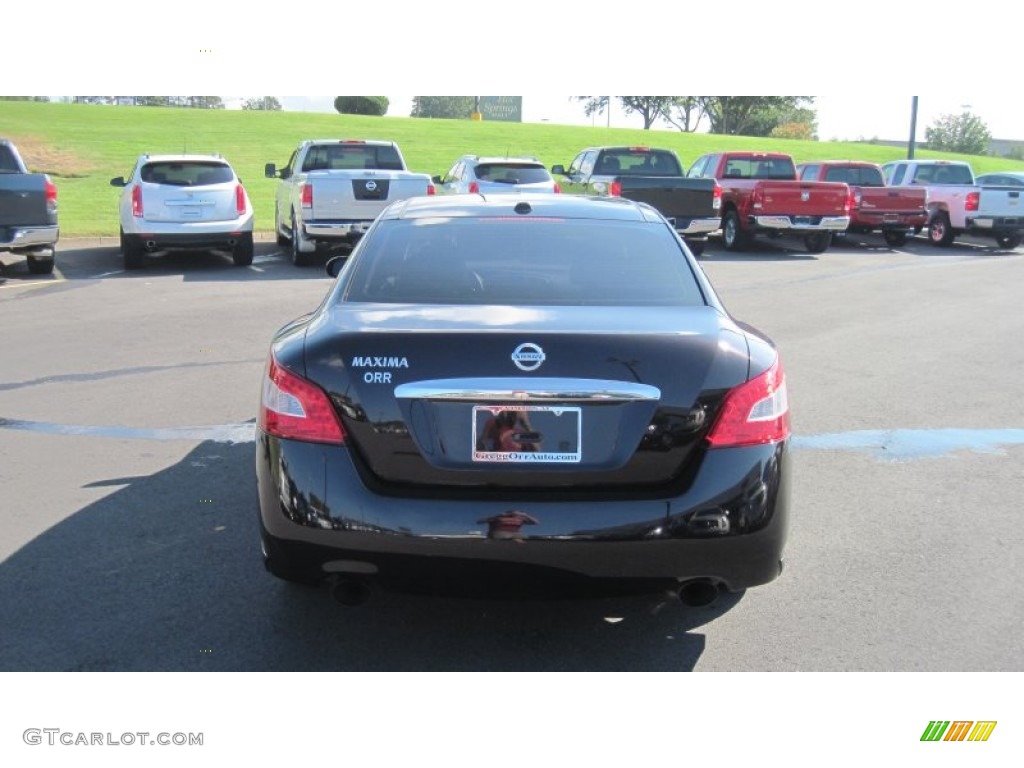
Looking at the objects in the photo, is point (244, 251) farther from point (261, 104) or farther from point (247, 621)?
point (261, 104)

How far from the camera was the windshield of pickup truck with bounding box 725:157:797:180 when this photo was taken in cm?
2208

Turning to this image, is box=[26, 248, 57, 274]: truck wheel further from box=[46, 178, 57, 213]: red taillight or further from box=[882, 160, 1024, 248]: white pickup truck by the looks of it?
box=[882, 160, 1024, 248]: white pickup truck

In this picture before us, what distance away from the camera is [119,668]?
147 inches

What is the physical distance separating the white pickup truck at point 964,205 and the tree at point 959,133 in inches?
3199

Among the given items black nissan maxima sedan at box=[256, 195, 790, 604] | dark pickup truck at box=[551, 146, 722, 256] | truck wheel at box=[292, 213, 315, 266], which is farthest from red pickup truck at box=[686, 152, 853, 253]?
black nissan maxima sedan at box=[256, 195, 790, 604]

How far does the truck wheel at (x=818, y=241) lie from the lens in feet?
67.9

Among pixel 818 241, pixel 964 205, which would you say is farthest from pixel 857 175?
pixel 818 241

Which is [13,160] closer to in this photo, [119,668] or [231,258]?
[231,258]

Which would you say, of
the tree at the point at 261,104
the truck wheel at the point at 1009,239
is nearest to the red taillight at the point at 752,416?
the truck wheel at the point at 1009,239

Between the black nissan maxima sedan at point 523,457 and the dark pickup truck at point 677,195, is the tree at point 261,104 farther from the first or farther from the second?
the black nissan maxima sedan at point 523,457

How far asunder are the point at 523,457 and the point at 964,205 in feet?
70.5
